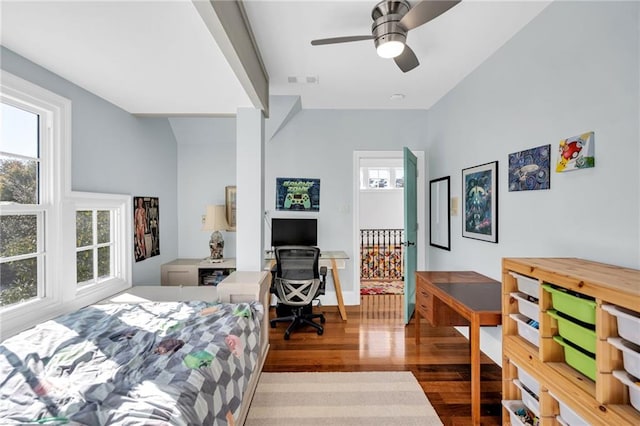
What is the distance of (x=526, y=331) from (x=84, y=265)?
3.40 meters

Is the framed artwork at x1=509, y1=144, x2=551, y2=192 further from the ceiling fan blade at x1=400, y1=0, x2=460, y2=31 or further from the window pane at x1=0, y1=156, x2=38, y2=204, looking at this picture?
the window pane at x1=0, y1=156, x2=38, y2=204

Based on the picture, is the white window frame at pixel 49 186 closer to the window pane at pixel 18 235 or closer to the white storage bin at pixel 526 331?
the window pane at pixel 18 235

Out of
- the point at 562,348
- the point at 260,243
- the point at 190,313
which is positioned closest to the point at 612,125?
the point at 562,348

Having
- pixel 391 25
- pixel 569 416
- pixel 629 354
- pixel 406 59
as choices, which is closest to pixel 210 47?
pixel 391 25

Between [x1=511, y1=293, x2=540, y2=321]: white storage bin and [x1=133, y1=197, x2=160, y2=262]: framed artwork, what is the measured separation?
11.4 feet

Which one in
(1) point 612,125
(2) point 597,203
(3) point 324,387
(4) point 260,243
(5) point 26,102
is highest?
(5) point 26,102

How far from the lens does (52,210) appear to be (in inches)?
86.0

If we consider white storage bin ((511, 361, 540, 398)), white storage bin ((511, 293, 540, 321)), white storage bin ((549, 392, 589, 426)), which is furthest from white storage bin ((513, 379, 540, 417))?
white storage bin ((511, 293, 540, 321))

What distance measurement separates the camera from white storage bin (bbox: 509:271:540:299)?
149 cm

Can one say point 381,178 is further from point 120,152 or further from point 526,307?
point 526,307

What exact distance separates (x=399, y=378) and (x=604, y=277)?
160cm

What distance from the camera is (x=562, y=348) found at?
4.65 ft

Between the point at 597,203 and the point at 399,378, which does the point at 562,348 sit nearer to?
the point at 597,203

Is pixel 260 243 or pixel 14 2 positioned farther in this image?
pixel 260 243
